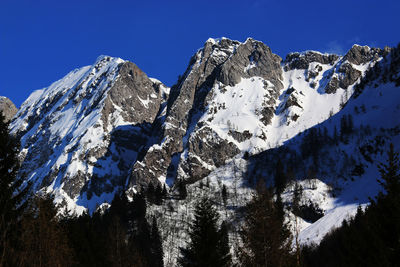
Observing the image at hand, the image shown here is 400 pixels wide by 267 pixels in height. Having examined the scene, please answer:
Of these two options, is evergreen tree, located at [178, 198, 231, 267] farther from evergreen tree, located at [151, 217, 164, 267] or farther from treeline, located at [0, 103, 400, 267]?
evergreen tree, located at [151, 217, 164, 267]

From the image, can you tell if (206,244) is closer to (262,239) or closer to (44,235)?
(262,239)

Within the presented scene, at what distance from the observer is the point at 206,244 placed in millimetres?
29750

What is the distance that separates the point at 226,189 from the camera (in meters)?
167

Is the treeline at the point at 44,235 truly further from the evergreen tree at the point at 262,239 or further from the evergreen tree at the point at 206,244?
the evergreen tree at the point at 262,239

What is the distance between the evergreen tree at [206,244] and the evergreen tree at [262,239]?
7.83 ft

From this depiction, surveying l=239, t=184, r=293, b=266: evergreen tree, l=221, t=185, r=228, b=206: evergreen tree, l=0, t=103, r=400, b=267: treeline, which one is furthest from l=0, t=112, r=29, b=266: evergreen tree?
l=221, t=185, r=228, b=206: evergreen tree

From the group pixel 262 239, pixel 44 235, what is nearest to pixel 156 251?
pixel 262 239

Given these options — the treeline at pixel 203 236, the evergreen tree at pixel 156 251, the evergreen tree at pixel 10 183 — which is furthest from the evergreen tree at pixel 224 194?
the evergreen tree at pixel 10 183

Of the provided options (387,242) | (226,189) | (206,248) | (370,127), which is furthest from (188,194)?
(387,242)

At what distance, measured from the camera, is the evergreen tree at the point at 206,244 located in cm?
2920

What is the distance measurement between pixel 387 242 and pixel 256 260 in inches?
322

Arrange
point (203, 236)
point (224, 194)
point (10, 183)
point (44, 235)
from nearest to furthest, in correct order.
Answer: point (44, 235) → point (10, 183) → point (203, 236) → point (224, 194)

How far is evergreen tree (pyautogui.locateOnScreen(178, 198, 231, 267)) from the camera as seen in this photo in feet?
95.8

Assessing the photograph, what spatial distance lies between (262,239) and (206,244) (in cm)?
515
